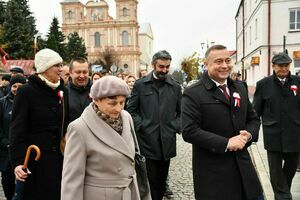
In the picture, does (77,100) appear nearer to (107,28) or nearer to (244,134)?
(244,134)

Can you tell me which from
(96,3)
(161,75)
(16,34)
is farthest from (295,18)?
(96,3)

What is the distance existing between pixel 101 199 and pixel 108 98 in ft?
2.50

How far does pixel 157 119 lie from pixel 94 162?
2.47 m

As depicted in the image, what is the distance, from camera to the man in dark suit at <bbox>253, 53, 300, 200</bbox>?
5137mm

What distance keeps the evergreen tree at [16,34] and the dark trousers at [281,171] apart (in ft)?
117

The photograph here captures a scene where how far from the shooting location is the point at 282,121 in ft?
17.0

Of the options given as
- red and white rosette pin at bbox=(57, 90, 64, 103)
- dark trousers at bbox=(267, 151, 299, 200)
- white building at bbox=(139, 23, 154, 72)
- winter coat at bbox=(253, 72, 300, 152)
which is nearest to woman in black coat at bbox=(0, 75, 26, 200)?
red and white rosette pin at bbox=(57, 90, 64, 103)

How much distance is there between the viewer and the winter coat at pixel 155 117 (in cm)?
506

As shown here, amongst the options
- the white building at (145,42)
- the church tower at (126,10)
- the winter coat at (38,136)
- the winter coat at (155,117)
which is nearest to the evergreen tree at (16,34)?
the winter coat at (155,117)

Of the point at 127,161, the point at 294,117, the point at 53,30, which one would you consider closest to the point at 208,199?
the point at 127,161

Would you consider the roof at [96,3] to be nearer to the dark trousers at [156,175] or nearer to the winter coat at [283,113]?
the winter coat at [283,113]

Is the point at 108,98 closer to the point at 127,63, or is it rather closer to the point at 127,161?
the point at 127,161

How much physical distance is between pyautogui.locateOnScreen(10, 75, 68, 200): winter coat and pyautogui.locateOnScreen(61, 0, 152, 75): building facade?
298 ft

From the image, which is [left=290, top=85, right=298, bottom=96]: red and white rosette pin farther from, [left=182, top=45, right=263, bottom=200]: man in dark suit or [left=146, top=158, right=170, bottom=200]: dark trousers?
[left=146, top=158, right=170, bottom=200]: dark trousers
